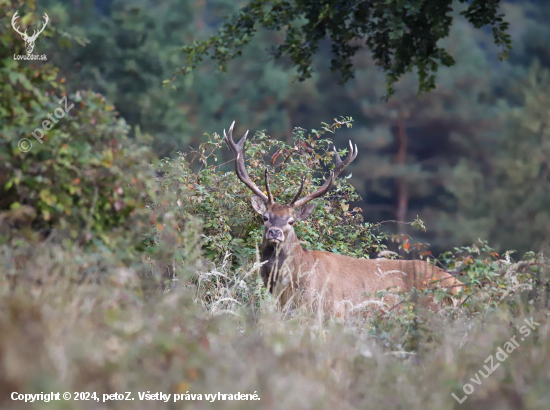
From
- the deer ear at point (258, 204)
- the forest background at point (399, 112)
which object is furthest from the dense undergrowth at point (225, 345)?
the forest background at point (399, 112)

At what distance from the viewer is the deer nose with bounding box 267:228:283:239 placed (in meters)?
6.86

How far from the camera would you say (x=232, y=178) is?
853cm

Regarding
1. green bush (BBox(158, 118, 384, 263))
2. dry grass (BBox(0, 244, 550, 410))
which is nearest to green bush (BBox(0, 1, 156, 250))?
dry grass (BBox(0, 244, 550, 410))

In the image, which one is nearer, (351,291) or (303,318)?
(303,318)

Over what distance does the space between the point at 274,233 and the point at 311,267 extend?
684 mm

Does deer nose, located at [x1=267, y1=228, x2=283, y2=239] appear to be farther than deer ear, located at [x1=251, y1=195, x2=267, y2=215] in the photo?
No

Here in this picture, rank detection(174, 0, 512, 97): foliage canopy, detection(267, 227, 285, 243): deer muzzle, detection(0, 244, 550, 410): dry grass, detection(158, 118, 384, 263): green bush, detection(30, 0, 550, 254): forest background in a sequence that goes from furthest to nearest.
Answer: detection(30, 0, 550, 254): forest background, detection(158, 118, 384, 263): green bush, detection(267, 227, 285, 243): deer muzzle, detection(174, 0, 512, 97): foliage canopy, detection(0, 244, 550, 410): dry grass

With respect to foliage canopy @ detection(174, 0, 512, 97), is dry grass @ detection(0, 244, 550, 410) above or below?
below

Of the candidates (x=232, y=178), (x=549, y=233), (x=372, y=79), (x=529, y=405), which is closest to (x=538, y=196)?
(x=549, y=233)

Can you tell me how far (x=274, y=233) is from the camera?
688cm

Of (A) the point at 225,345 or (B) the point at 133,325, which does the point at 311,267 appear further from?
(B) the point at 133,325

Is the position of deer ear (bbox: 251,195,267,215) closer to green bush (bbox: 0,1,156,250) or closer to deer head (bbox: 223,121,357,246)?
deer head (bbox: 223,121,357,246)

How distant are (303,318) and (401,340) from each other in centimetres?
98

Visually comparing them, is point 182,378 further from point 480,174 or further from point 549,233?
point 480,174
